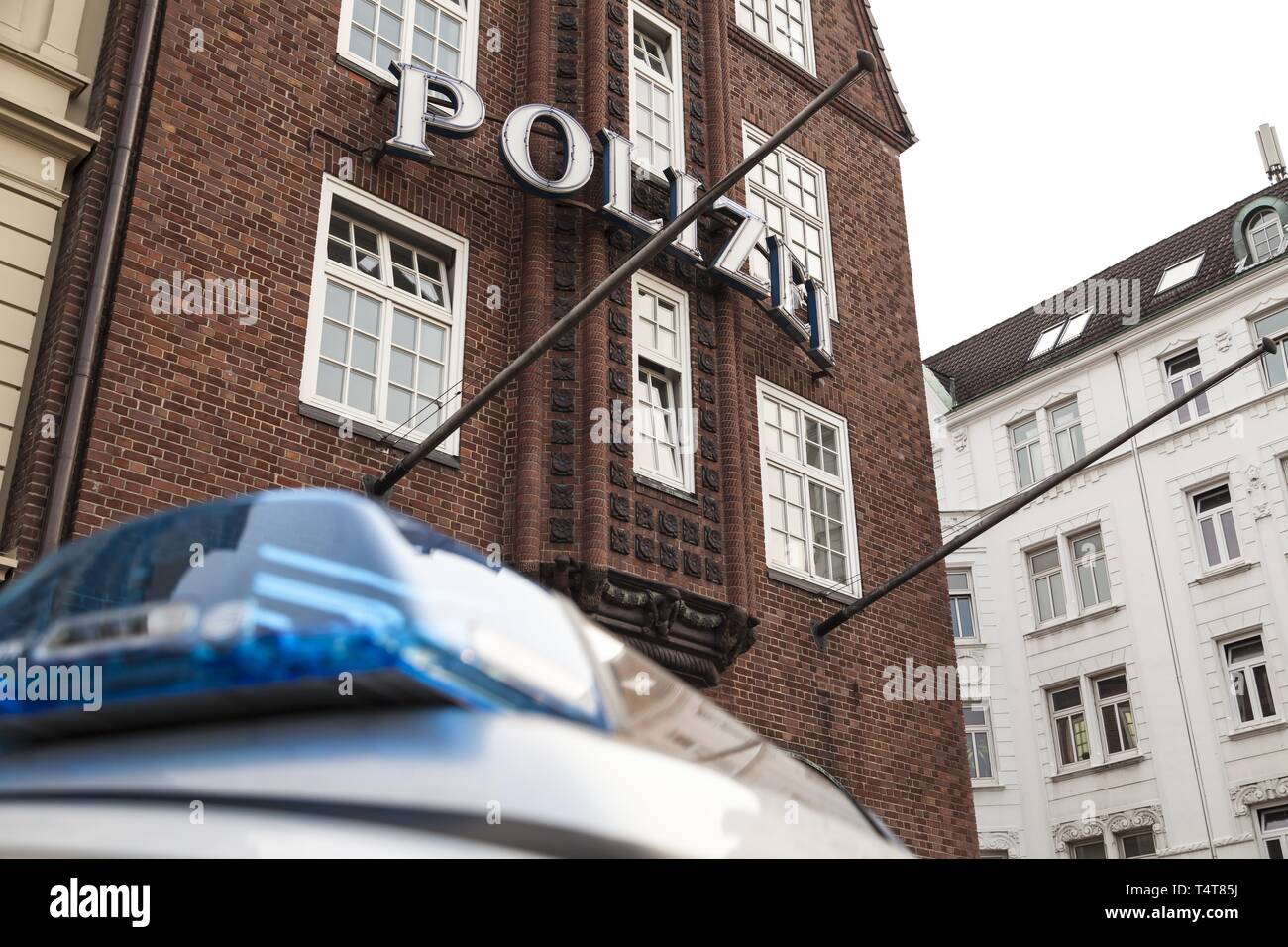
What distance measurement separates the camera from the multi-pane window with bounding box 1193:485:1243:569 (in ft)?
94.8

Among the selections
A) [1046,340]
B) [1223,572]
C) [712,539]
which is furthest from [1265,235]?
[712,539]

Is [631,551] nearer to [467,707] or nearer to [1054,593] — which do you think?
[467,707]

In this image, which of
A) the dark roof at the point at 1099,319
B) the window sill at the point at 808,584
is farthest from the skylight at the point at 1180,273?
the window sill at the point at 808,584

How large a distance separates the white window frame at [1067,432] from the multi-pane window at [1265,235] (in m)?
5.50

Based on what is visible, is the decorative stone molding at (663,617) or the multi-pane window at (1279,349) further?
the multi-pane window at (1279,349)

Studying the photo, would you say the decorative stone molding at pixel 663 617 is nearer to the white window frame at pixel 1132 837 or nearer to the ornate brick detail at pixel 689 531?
the ornate brick detail at pixel 689 531

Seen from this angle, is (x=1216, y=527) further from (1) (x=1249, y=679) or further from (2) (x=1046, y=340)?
(2) (x=1046, y=340)

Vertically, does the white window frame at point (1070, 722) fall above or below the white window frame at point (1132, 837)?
above

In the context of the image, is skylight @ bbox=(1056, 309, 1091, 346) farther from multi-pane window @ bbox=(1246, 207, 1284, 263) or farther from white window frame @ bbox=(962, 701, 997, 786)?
white window frame @ bbox=(962, 701, 997, 786)

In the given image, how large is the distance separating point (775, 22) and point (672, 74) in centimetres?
346

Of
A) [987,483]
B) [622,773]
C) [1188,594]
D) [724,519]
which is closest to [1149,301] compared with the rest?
[987,483]

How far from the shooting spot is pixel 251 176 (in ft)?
34.2

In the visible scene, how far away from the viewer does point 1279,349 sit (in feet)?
97.2

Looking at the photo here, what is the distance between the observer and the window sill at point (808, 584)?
43.3ft
